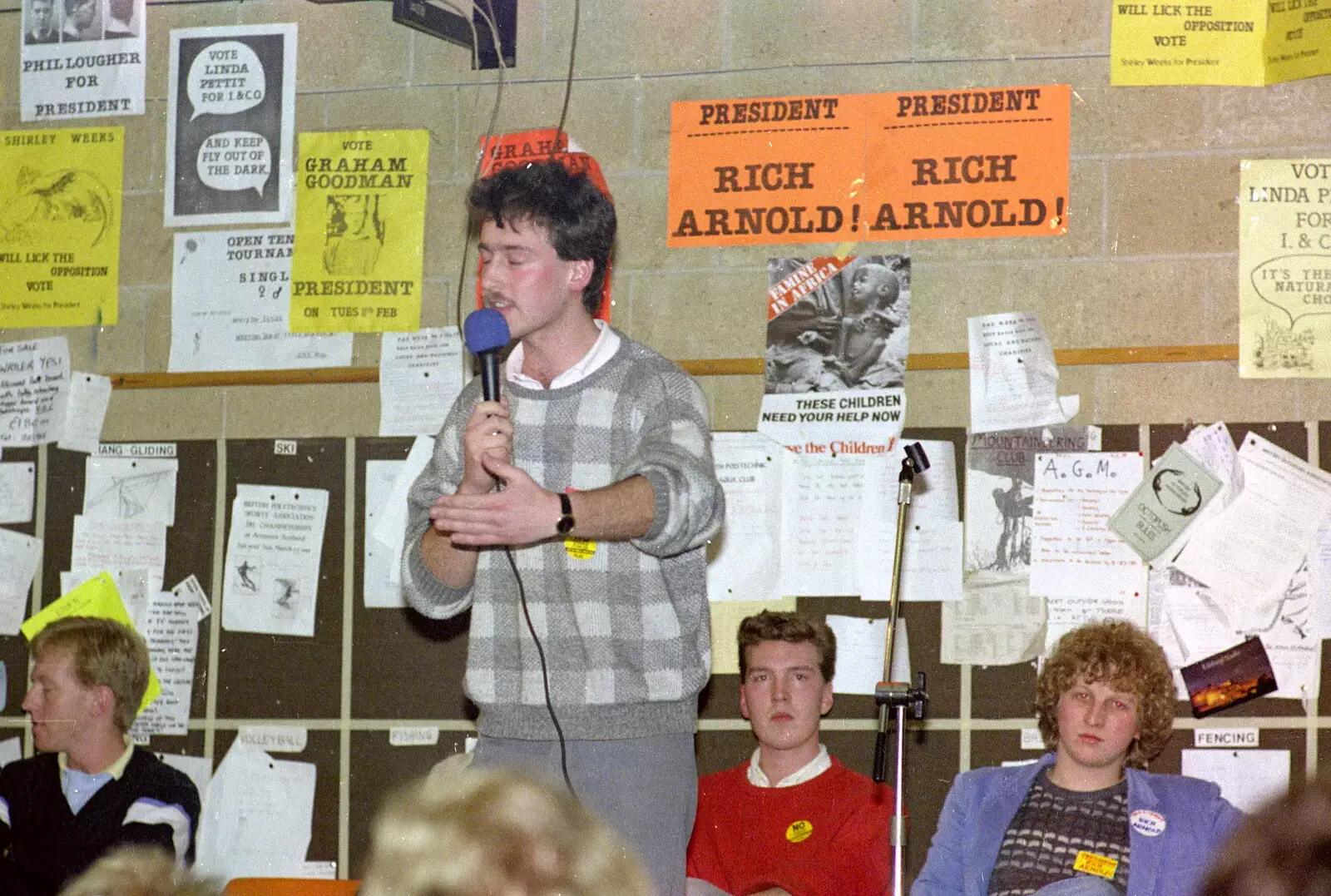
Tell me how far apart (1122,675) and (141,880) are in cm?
240

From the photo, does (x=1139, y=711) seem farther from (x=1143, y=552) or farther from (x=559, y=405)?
(x=559, y=405)

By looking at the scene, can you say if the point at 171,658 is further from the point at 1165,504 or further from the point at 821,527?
the point at 1165,504

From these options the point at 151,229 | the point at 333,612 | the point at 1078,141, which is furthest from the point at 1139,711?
the point at 151,229

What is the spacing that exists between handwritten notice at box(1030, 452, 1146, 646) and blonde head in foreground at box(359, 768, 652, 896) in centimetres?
256

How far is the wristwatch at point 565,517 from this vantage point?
1.98 metres

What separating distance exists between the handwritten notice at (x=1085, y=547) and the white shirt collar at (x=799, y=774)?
1.79 ft

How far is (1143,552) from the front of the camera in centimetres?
327

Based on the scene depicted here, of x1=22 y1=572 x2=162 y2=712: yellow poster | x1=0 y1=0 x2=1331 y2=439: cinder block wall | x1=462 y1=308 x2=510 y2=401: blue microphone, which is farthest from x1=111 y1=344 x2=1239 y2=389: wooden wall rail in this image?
x1=462 y1=308 x2=510 y2=401: blue microphone

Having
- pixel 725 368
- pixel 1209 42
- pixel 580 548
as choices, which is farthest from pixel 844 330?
pixel 580 548

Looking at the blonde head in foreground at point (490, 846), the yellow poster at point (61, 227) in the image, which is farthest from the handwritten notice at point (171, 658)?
the blonde head in foreground at point (490, 846)

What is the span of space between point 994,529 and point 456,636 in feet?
4.08

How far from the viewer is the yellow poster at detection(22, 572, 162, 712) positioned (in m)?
3.67

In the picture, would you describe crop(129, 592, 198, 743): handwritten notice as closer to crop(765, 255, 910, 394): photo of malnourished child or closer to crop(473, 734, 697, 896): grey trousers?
crop(765, 255, 910, 394): photo of malnourished child

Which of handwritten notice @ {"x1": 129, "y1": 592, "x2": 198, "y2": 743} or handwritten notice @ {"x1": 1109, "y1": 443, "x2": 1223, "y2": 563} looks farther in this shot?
handwritten notice @ {"x1": 129, "y1": 592, "x2": 198, "y2": 743}
